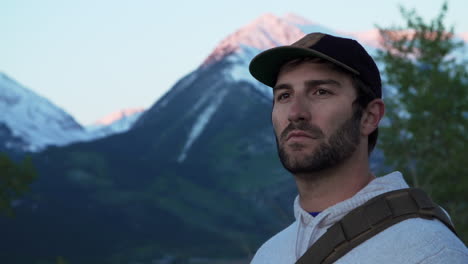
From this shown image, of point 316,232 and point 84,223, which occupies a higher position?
point 84,223

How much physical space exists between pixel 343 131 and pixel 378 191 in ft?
1.03

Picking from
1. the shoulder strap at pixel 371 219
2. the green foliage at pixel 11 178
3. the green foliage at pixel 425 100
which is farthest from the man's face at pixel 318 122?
the green foliage at pixel 11 178

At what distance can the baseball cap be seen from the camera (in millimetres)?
2797

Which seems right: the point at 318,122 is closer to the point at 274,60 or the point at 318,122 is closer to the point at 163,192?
the point at 274,60

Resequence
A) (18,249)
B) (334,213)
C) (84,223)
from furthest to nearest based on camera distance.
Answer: (84,223) < (18,249) < (334,213)

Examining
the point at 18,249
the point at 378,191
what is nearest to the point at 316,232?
the point at 378,191

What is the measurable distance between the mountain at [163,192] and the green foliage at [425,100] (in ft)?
221

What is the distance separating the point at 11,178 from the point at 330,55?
60181 millimetres

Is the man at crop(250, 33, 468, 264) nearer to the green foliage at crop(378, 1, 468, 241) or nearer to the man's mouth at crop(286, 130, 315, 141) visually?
the man's mouth at crop(286, 130, 315, 141)

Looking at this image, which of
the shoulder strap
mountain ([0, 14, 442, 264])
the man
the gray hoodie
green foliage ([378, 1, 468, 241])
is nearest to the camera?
the gray hoodie

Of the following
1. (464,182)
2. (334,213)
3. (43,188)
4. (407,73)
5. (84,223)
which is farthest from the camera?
(43,188)

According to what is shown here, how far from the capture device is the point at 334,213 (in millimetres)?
2688

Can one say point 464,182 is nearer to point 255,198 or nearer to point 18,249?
point 18,249

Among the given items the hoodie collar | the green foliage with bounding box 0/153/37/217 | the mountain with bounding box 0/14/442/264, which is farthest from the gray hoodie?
the mountain with bounding box 0/14/442/264
